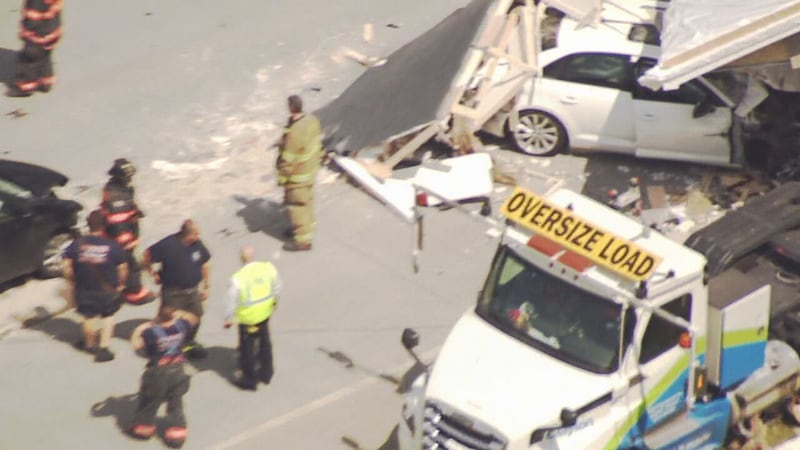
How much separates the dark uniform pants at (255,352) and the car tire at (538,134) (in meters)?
5.38

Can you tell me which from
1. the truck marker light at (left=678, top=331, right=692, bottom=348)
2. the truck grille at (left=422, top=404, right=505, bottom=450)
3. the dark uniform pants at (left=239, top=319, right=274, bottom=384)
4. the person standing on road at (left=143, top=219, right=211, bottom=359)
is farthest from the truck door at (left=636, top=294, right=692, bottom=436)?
the person standing on road at (left=143, top=219, right=211, bottom=359)

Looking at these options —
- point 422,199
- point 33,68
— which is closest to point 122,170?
point 422,199

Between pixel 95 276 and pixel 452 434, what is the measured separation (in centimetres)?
404

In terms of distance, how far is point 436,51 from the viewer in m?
17.9

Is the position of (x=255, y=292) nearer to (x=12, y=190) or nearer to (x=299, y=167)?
(x=299, y=167)

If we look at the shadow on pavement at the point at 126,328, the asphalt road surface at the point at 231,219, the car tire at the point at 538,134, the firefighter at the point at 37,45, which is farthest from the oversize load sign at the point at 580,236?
the firefighter at the point at 37,45

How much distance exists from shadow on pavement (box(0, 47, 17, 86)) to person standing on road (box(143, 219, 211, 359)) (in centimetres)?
673

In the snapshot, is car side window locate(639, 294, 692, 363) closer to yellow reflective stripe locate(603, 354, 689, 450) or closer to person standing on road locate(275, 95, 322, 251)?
yellow reflective stripe locate(603, 354, 689, 450)

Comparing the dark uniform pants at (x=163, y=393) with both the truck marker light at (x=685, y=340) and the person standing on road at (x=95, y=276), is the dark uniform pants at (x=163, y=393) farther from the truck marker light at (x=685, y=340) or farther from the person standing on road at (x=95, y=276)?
the truck marker light at (x=685, y=340)

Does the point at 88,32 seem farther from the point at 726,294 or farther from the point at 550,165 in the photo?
the point at 726,294

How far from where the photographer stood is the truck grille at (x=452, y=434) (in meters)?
11.0

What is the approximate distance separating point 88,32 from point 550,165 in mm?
7147

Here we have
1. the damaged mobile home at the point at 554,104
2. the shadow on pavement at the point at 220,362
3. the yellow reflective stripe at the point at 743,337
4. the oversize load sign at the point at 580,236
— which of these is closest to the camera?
the oversize load sign at the point at 580,236

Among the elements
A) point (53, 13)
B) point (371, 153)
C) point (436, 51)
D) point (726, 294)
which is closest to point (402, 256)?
point (371, 153)
